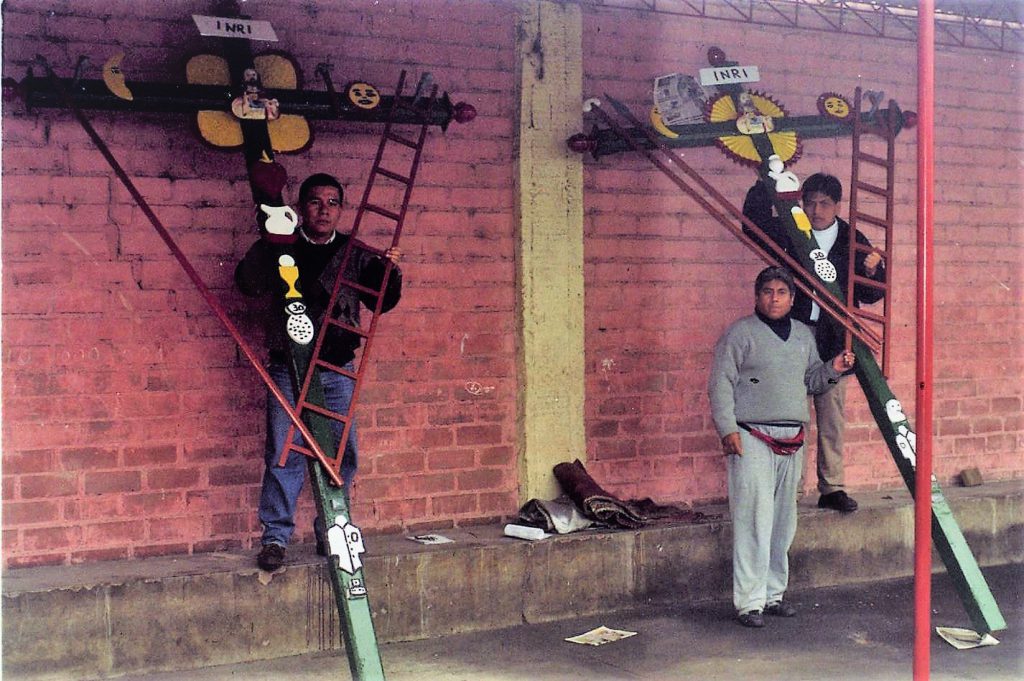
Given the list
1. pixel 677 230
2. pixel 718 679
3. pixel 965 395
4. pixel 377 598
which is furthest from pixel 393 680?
pixel 965 395

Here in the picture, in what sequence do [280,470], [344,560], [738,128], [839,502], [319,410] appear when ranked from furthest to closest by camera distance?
[839,502], [738,128], [280,470], [319,410], [344,560]

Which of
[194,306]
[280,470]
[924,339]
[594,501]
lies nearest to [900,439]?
[594,501]

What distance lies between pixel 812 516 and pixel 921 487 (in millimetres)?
3001

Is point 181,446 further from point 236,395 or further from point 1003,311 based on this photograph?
point 1003,311

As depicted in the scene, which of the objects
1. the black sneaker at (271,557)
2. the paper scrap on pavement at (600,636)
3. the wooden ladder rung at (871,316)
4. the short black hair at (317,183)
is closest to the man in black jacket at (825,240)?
the wooden ladder rung at (871,316)

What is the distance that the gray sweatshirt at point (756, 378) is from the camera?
5.84 meters

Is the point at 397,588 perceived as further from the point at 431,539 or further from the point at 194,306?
the point at 194,306

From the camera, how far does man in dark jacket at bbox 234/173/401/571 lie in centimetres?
554

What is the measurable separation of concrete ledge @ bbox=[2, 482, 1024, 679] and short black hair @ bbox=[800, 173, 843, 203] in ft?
5.67

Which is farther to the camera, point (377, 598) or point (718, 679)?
point (377, 598)

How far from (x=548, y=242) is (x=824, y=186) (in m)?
1.51

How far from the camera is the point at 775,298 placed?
231 inches

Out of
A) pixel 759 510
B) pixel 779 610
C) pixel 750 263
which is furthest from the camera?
pixel 750 263

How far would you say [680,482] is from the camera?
7105mm
